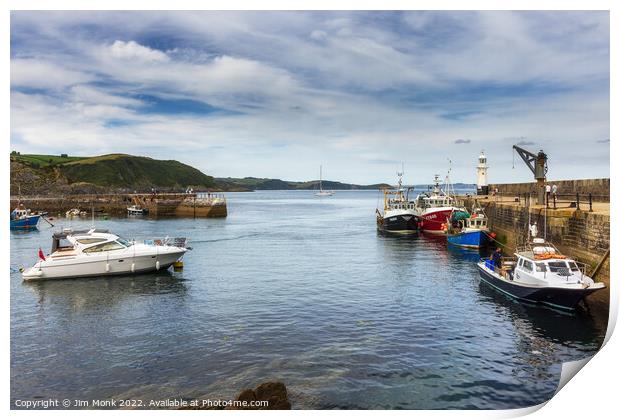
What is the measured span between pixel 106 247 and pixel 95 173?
112 m

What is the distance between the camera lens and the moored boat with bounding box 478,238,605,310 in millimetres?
19109

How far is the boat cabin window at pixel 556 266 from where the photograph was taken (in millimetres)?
20297

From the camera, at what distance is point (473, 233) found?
4209cm

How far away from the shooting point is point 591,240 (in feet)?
68.3

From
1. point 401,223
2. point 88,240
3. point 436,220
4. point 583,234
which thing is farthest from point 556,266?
point 401,223

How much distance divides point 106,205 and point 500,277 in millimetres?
98278

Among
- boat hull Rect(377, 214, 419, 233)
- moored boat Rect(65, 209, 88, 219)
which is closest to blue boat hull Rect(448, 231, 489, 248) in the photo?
boat hull Rect(377, 214, 419, 233)

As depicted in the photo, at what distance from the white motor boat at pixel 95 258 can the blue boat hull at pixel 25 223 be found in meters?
37.9

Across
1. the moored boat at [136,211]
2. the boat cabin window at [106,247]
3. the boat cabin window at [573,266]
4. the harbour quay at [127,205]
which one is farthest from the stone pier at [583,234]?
the moored boat at [136,211]

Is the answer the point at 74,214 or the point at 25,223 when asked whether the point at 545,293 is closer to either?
the point at 25,223

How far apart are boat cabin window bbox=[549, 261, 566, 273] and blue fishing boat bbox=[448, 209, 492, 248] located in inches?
848

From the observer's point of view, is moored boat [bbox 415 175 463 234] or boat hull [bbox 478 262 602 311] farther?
moored boat [bbox 415 175 463 234]

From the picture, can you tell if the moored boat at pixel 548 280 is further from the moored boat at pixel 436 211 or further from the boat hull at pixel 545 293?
the moored boat at pixel 436 211

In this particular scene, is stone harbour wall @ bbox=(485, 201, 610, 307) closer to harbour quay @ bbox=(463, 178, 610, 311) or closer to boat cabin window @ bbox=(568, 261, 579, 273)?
harbour quay @ bbox=(463, 178, 610, 311)
